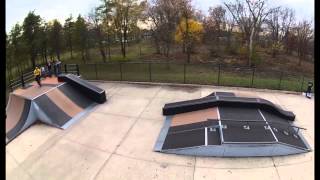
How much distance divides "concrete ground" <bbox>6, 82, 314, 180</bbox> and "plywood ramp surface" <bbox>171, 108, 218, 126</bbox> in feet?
2.79

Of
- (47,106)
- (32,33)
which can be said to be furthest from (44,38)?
(47,106)

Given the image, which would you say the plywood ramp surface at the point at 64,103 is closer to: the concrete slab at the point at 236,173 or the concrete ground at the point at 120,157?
the concrete ground at the point at 120,157

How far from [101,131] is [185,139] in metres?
3.83

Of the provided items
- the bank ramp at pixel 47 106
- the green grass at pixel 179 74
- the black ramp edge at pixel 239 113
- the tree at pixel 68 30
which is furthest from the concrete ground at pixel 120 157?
the tree at pixel 68 30

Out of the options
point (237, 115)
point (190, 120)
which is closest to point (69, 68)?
point (190, 120)

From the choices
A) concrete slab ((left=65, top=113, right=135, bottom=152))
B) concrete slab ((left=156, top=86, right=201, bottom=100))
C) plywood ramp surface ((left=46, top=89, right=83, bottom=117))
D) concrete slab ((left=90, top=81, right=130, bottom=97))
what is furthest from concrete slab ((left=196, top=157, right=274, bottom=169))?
concrete slab ((left=90, top=81, right=130, bottom=97))

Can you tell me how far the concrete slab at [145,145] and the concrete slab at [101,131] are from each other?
41cm

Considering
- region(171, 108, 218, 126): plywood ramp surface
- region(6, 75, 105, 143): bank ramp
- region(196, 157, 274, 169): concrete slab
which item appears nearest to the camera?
region(196, 157, 274, 169): concrete slab

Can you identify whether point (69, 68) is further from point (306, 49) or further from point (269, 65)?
point (306, 49)

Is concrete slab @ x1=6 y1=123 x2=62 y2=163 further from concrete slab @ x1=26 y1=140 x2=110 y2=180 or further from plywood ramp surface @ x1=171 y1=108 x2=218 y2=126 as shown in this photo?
plywood ramp surface @ x1=171 y1=108 x2=218 y2=126

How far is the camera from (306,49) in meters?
38.7

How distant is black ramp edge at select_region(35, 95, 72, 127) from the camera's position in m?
13.3

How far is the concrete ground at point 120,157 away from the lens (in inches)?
364

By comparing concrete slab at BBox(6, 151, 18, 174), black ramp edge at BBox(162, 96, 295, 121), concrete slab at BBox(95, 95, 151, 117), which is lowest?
concrete slab at BBox(6, 151, 18, 174)
